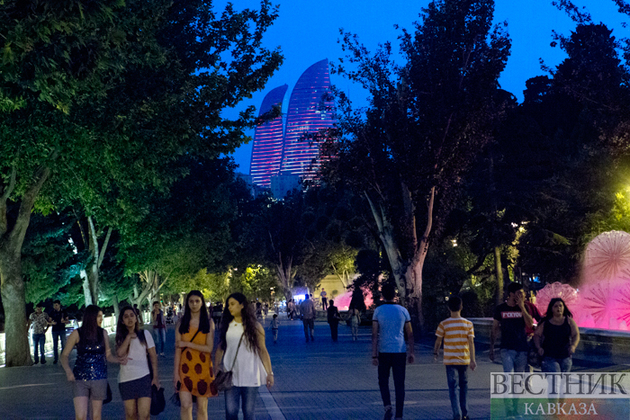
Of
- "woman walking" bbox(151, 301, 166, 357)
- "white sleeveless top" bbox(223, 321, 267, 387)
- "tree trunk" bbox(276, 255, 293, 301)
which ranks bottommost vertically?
"woman walking" bbox(151, 301, 166, 357)

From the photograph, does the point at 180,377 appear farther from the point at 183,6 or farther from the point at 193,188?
the point at 193,188

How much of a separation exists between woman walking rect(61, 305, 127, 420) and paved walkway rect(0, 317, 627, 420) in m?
2.74

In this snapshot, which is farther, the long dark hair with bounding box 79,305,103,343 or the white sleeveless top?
the long dark hair with bounding box 79,305,103,343

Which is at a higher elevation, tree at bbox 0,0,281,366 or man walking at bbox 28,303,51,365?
tree at bbox 0,0,281,366

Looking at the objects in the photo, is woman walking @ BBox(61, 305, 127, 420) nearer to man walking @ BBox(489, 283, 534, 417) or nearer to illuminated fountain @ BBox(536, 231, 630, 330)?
man walking @ BBox(489, 283, 534, 417)

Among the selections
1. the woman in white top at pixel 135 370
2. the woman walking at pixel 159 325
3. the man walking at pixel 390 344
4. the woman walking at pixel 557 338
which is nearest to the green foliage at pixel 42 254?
the woman walking at pixel 159 325

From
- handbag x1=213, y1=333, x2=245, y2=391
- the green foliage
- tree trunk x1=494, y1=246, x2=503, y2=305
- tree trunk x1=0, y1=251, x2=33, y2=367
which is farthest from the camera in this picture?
the green foliage

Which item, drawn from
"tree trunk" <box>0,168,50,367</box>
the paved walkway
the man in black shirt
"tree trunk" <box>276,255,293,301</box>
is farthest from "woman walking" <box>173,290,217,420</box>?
"tree trunk" <box>276,255,293,301</box>

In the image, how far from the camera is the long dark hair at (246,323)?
7816 mm

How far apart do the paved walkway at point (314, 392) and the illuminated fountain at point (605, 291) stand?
10.8 feet

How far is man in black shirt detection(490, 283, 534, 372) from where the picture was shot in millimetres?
10062

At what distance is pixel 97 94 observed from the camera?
52.6ft

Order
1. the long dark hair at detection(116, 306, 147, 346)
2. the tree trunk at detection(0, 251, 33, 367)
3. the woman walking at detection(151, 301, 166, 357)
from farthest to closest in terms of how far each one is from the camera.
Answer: the woman walking at detection(151, 301, 166, 357) → the tree trunk at detection(0, 251, 33, 367) → the long dark hair at detection(116, 306, 147, 346)

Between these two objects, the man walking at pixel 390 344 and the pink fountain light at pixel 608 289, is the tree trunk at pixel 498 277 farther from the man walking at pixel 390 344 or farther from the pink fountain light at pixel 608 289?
the man walking at pixel 390 344
